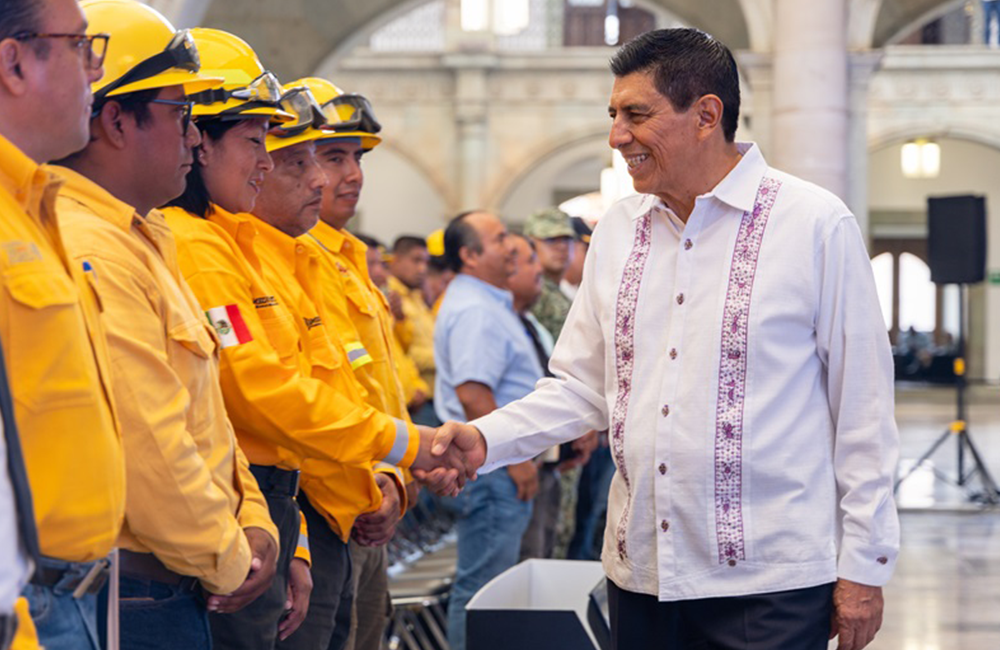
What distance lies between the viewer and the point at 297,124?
369 centimetres

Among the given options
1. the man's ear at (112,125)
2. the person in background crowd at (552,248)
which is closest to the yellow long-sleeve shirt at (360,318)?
the man's ear at (112,125)

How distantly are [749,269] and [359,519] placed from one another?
4.03 feet

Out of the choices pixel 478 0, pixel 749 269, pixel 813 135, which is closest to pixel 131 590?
pixel 749 269

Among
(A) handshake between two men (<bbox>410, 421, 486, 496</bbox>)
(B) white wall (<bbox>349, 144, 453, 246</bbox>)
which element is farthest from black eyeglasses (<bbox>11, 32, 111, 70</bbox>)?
(B) white wall (<bbox>349, 144, 453, 246</bbox>)

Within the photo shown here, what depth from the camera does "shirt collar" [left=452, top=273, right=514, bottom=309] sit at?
19.7ft

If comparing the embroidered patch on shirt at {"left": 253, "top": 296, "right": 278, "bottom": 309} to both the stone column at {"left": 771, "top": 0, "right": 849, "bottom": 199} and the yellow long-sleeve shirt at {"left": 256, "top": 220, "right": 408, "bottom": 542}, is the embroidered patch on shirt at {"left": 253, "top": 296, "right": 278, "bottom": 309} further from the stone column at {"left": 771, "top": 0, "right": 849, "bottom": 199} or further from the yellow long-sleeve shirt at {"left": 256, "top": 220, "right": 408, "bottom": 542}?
the stone column at {"left": 771, "top": 0, "right": 849, "bottom": 199}

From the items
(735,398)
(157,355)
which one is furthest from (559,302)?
(157,355)

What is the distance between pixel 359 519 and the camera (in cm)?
363

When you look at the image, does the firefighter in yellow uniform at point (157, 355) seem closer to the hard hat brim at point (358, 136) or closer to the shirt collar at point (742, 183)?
the shirt collar at point (742, 183)

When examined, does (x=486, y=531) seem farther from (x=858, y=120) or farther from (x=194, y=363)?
(x=858, y=120)

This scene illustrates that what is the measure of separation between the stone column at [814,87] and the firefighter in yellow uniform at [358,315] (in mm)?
6484

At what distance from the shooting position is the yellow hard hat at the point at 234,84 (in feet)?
10.4

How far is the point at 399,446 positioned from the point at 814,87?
24.9 feet

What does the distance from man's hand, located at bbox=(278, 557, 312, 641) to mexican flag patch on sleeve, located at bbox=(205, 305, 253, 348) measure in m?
0.50
